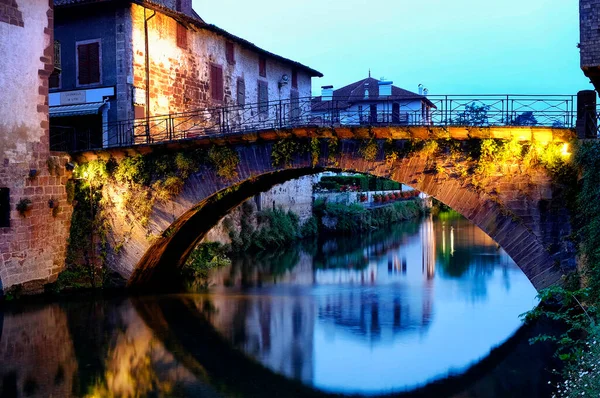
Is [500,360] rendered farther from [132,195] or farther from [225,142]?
[132,195]

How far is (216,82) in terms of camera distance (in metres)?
27.7

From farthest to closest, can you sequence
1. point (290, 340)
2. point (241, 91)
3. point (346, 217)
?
point (346, 217), point (241, 91), point (290, 340)

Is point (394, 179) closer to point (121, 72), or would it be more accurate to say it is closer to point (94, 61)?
point (121, 72)

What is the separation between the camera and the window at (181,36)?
24.9 m

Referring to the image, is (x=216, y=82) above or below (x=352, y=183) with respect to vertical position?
above

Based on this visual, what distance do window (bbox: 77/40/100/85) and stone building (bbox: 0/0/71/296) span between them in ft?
9.13

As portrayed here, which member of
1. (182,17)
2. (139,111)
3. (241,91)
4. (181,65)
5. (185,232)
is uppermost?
(182,17)

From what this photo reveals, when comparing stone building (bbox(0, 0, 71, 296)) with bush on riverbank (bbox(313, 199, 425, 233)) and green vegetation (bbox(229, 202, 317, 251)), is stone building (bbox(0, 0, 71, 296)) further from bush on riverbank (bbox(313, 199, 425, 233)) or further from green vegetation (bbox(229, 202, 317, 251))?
bush on riverbank (bbox(313, 199, 425, 233))

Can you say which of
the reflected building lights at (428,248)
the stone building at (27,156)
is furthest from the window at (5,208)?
the reflected building lights at (428,248)

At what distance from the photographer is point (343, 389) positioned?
1317cm

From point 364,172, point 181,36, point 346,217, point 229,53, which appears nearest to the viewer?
point 364,172

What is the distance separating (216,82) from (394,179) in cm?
1263

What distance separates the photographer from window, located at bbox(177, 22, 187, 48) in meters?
24.9

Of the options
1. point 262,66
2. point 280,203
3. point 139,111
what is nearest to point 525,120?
point 139,111
